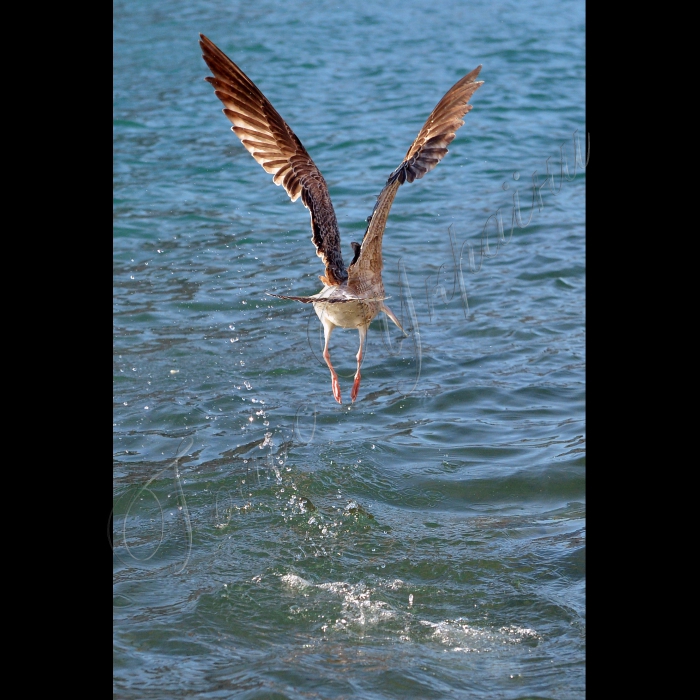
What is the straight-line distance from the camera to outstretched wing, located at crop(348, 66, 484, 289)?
5500 millimetres

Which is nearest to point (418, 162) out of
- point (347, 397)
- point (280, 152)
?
point (280, 152)

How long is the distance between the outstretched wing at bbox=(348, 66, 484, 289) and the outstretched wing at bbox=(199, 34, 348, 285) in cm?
16

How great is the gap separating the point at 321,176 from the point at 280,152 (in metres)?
0.32

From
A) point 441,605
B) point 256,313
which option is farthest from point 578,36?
point 441,605

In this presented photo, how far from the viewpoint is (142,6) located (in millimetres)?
17156

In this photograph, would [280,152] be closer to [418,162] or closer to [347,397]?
[418,162]

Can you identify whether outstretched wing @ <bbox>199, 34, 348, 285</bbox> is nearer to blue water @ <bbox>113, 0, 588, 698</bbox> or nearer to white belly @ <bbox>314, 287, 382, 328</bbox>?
white belly @ <bbox>314, 287, 382, 328</bbox>

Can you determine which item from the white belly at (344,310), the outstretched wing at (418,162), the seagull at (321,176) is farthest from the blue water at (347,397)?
the outstretched wing at (418,162)

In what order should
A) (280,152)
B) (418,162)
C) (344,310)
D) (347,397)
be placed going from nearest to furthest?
(344,310) → (418,162) → (280,152) → (347,397)

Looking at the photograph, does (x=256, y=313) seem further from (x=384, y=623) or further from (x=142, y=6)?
(x=142, y=6)

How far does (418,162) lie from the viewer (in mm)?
5680

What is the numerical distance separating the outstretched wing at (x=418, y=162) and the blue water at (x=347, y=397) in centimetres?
150

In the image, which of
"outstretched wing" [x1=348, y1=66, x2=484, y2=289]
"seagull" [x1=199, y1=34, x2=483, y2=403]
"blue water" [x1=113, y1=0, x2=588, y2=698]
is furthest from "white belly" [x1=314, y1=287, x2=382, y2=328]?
"blue water" [x1=113, y1=0, x2=588, y2=698]
